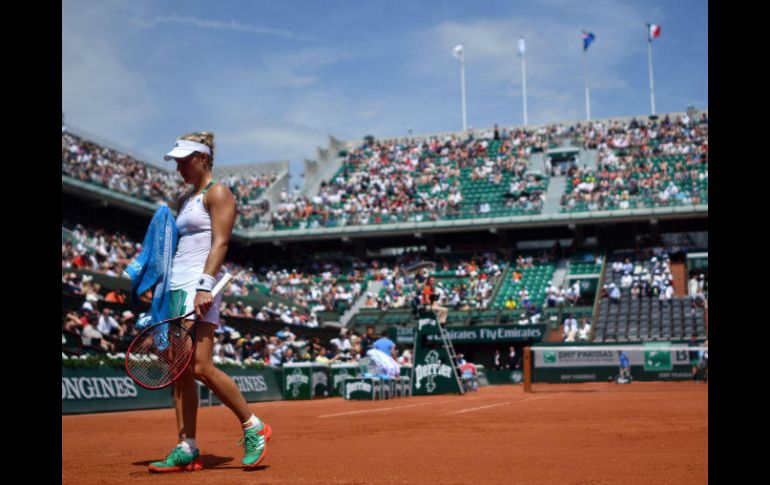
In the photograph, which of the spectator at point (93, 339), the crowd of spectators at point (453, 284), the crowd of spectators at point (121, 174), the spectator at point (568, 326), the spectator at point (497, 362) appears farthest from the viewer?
the crowd of spectators at point (453, 284)

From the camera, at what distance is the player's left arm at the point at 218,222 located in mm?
5473

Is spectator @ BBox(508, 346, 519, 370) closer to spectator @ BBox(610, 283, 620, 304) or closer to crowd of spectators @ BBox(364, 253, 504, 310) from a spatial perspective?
crowd of spectators @ BBox(364, 253, 504, 310)

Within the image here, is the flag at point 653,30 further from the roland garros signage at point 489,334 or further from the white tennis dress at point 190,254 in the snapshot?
the white tennis dress at point 190,254

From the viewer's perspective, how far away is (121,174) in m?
37.2

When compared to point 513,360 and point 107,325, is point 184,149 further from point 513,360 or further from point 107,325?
point 513,360

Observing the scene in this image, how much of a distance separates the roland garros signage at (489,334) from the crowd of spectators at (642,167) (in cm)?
859

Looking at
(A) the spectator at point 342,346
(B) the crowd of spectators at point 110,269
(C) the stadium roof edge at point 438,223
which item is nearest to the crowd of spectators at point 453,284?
(C) the stadium roof edge at point 438,223

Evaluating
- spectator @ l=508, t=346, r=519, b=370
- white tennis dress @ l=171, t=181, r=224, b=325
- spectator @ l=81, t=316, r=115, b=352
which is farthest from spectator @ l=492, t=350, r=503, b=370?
white tennis dress @ l=171, t=181, r=224, b=325

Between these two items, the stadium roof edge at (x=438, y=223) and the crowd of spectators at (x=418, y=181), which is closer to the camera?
the stadium roof edge at (x=438, y=223)

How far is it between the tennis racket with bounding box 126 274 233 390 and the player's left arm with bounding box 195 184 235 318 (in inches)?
6.5
